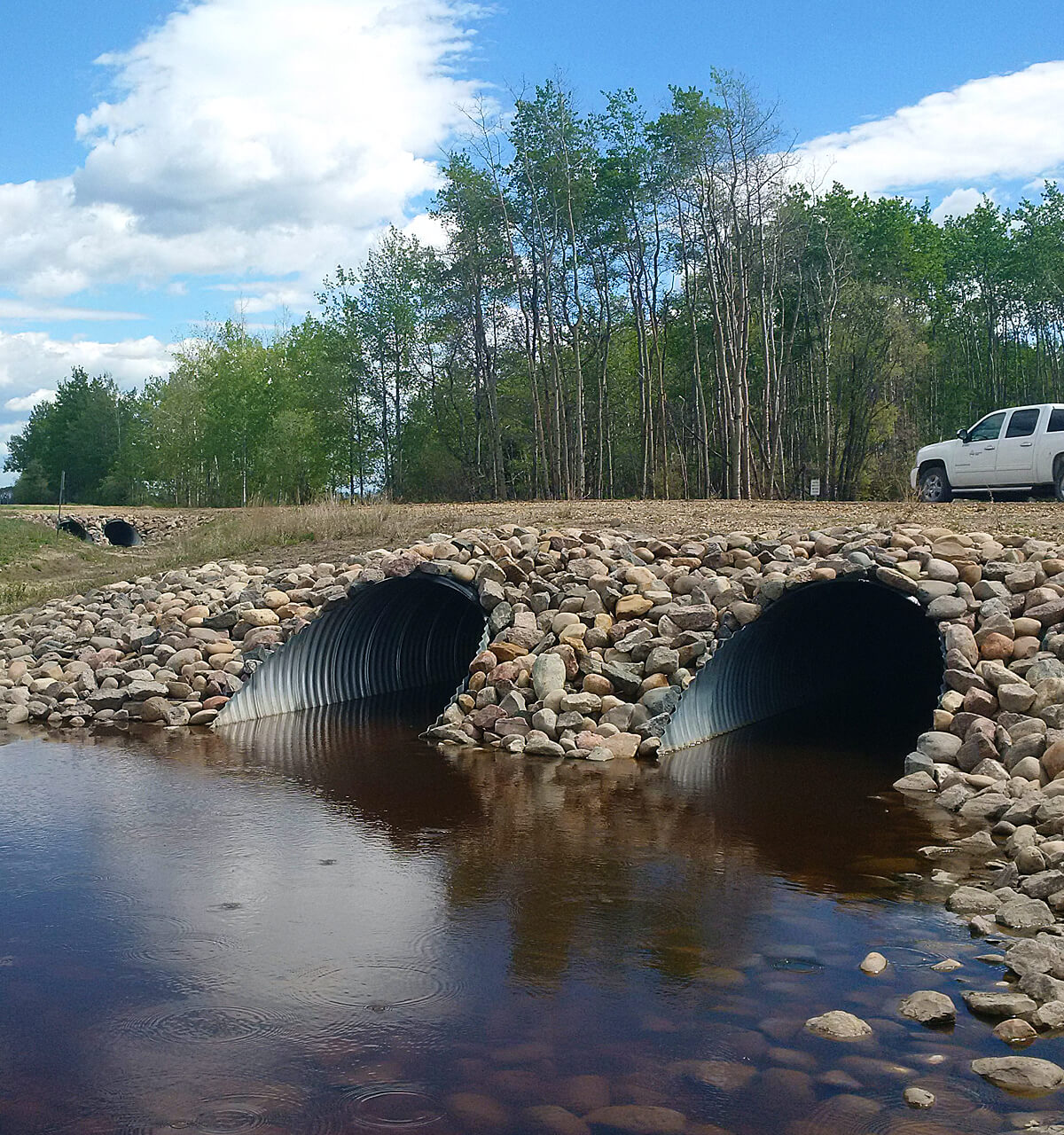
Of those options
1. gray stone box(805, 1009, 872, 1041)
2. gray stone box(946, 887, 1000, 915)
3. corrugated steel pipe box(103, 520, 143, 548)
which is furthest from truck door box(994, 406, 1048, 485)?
corrugated steel pipe box(103, 520, 143, 548)

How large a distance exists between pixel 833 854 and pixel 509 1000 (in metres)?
3.39

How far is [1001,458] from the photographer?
61.3ft

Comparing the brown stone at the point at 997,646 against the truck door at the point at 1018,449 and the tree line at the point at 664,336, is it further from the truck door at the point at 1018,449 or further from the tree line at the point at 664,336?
the tree line at the point at 664,336

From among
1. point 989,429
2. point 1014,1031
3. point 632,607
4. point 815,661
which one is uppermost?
point 989,429

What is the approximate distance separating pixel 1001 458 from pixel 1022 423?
62 cm

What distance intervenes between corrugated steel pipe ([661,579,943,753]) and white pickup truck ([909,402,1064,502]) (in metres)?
3.41

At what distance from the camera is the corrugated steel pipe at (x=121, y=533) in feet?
148

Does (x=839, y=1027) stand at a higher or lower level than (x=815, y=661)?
lower

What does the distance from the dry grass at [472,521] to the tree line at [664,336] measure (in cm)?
1120

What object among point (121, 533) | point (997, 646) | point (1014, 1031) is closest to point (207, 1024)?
point (1014, 1031)

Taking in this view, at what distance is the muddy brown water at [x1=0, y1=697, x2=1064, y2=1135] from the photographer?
4617 millimetres

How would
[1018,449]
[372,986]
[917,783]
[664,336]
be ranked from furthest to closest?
1. [664,336]
2. [1018,449]
3. [917,783]
4. [372,986]

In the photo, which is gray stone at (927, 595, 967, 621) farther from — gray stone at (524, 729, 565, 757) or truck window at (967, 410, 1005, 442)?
truck window at (967, 410, 1005, 442)

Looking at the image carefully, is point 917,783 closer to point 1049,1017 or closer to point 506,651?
point 506,651
